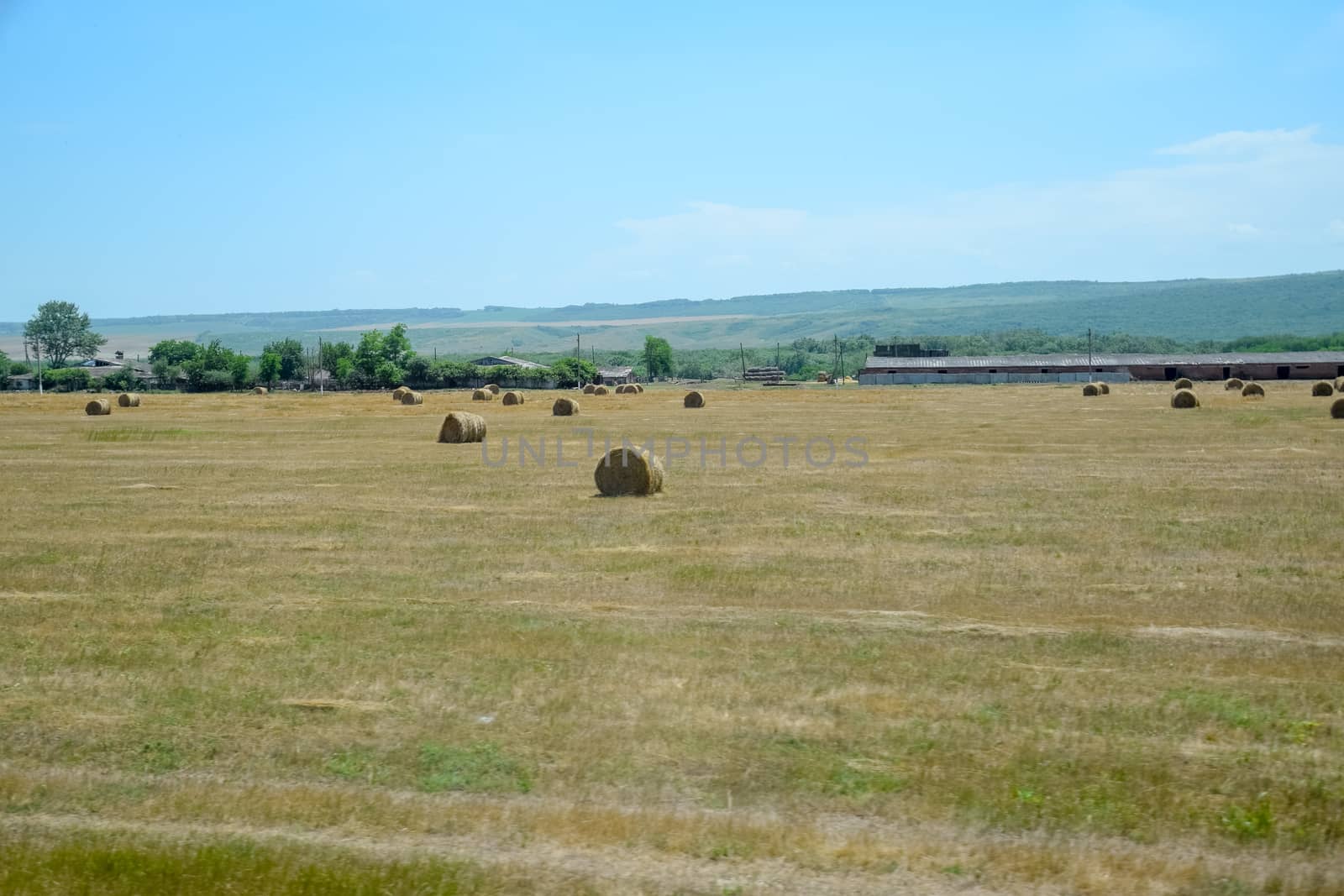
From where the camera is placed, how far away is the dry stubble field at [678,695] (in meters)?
6.99

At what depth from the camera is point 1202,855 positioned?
6.95 m

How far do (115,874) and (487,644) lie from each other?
4.96 m

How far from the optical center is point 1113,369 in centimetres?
11925

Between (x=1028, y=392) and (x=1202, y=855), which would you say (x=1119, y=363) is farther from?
(x=1202, y=855)

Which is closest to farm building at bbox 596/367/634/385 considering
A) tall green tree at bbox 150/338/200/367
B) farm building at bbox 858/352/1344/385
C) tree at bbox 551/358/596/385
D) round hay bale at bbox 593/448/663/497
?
tree at bbox 551/358/596/385

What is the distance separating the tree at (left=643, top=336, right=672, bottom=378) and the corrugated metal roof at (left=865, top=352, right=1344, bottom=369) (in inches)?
1412

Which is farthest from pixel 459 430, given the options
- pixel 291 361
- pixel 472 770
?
pixel 291 361

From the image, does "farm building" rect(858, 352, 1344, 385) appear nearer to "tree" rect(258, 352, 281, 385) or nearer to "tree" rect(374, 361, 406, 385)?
"tree" rect(374, 361, 406, 385)

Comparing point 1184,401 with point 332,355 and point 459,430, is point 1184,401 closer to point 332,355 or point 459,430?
point 459,430

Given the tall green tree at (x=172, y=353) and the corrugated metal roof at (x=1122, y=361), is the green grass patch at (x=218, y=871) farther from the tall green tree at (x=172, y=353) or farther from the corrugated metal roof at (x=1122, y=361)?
the tall green tree at (x=172, y=353)

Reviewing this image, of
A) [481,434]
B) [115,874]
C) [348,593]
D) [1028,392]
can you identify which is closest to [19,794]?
[115,874]

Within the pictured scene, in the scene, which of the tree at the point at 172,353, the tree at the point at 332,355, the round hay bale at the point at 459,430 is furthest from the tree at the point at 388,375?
the round hay bale at the point at 459,430

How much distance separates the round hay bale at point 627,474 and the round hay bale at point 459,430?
15609 millimetres

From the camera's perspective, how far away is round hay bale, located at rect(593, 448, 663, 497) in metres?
23.5
